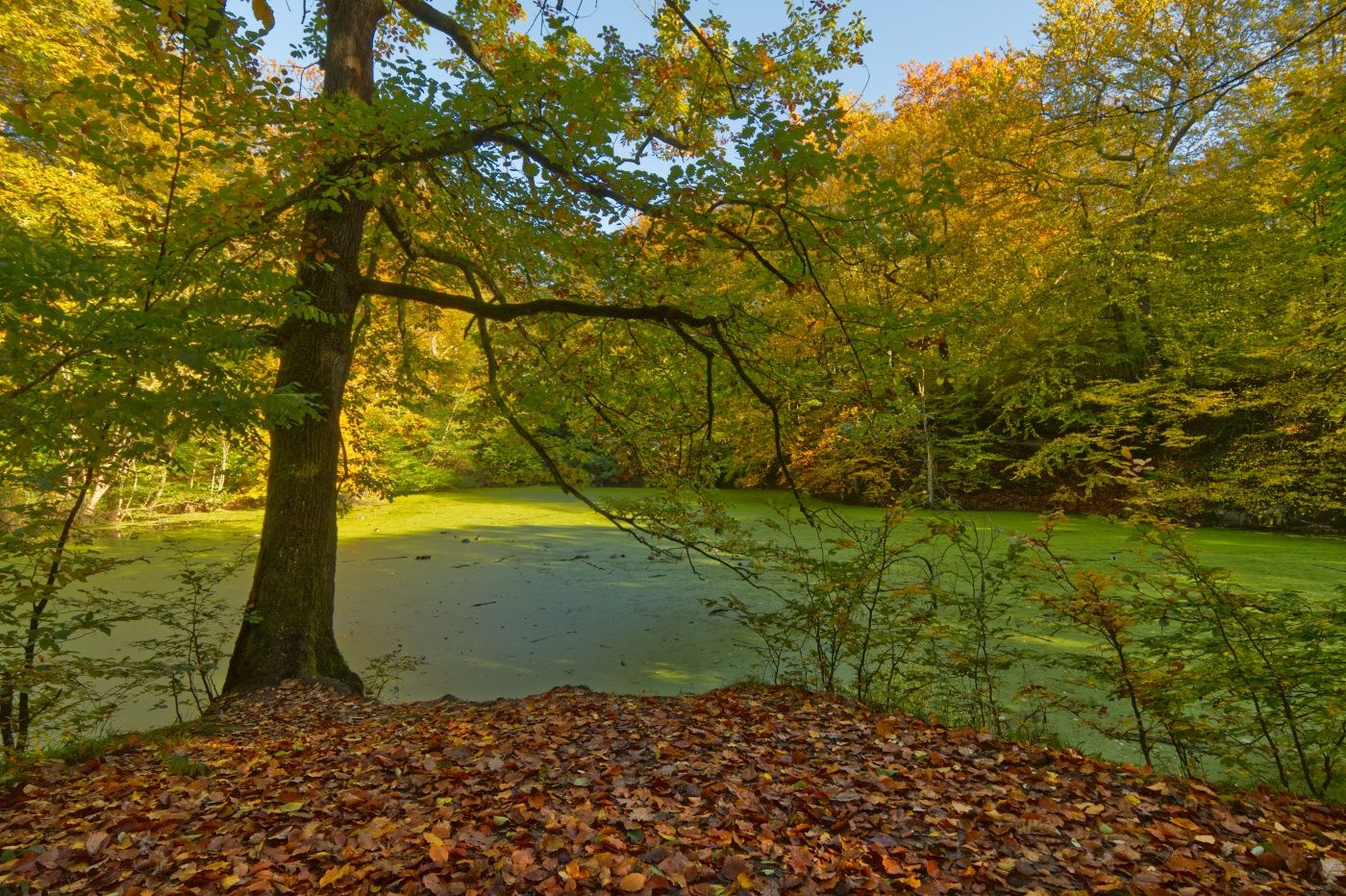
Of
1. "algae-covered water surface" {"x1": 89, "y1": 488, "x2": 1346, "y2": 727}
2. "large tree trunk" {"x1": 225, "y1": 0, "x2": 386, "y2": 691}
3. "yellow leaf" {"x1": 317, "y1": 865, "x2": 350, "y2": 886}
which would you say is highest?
"large tree trunk" {"x1": 225, "y1": 0, "x2": 386, "y2": 691}

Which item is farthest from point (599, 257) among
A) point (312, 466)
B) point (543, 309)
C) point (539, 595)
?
point (539, 595)

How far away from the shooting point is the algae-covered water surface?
3.99 m

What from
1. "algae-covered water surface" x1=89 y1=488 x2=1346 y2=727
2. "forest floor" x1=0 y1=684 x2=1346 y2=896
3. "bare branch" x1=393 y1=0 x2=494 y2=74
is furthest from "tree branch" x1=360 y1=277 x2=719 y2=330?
"forest floor" x1=0 y1=684 x2=1346 y2=896

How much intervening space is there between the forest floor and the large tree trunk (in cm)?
69

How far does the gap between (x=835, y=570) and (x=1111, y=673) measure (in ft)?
3.96

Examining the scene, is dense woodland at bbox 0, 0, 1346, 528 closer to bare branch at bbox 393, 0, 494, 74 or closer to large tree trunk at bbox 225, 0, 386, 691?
large tree trunk at bbox 225, 0, 386, 691

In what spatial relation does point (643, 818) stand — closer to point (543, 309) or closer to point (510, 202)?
point (543, 309)

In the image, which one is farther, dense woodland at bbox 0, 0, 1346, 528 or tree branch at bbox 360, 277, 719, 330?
tree branch at bbox 360, 277, 719, 330

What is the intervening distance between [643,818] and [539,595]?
399 cm

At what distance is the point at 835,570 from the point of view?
314 centimetres

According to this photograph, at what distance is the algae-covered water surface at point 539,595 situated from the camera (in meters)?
3.99

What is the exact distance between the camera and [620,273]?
354cm

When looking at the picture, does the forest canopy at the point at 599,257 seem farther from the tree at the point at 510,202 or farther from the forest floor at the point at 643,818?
the forest floor at the point at 643,818

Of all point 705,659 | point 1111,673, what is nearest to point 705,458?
point 705,659
